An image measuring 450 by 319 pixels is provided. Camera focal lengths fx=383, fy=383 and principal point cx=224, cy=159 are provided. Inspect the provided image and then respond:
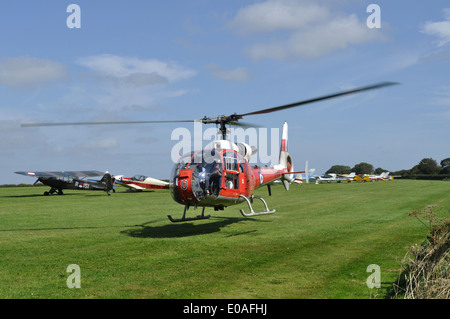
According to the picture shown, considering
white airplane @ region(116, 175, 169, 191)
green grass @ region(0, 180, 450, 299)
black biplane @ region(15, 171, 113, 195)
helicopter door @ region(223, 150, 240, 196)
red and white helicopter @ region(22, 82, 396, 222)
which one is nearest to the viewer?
green grass @ region(0, 180, 450, 299)

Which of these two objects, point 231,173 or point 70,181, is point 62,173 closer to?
point 70,181

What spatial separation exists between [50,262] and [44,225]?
8704mm

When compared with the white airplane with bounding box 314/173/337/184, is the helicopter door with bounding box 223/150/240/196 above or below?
above

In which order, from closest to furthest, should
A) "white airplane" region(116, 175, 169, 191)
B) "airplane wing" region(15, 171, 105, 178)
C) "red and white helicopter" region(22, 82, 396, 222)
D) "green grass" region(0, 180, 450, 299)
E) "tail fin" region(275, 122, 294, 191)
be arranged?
"green grass" region(0, 180, 450, 299)
"red and white helicopter" region(22, 82, 396, 222)
"tail fin" region(275, 122, 294, 191)
"airplane wing" region(15, 171, 105, 178)
"white airplane" region(116, 175, 169, 191)

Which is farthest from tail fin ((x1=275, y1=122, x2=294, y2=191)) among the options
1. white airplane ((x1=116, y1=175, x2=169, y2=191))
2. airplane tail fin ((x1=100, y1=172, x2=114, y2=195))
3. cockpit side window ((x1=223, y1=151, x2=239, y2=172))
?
white airplane ((x1=116, y1=175, x2=169, y2=191))

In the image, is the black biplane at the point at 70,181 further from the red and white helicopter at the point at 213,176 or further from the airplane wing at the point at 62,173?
the red and white helicopter at the point at 213,176

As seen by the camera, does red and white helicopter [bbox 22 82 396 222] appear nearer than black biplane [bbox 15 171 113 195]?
Yes

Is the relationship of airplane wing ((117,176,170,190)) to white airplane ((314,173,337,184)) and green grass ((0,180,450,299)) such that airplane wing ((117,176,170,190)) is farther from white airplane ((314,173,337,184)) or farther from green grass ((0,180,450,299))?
white airplane ((314,173,337,184))

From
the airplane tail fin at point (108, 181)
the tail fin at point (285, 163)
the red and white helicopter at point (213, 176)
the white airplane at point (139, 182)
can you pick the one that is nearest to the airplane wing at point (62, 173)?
the airplane tail fin at point (108, 181)

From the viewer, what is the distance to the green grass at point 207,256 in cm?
766

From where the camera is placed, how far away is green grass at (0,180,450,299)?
7.66 metres

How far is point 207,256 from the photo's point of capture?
1074 centimetres
